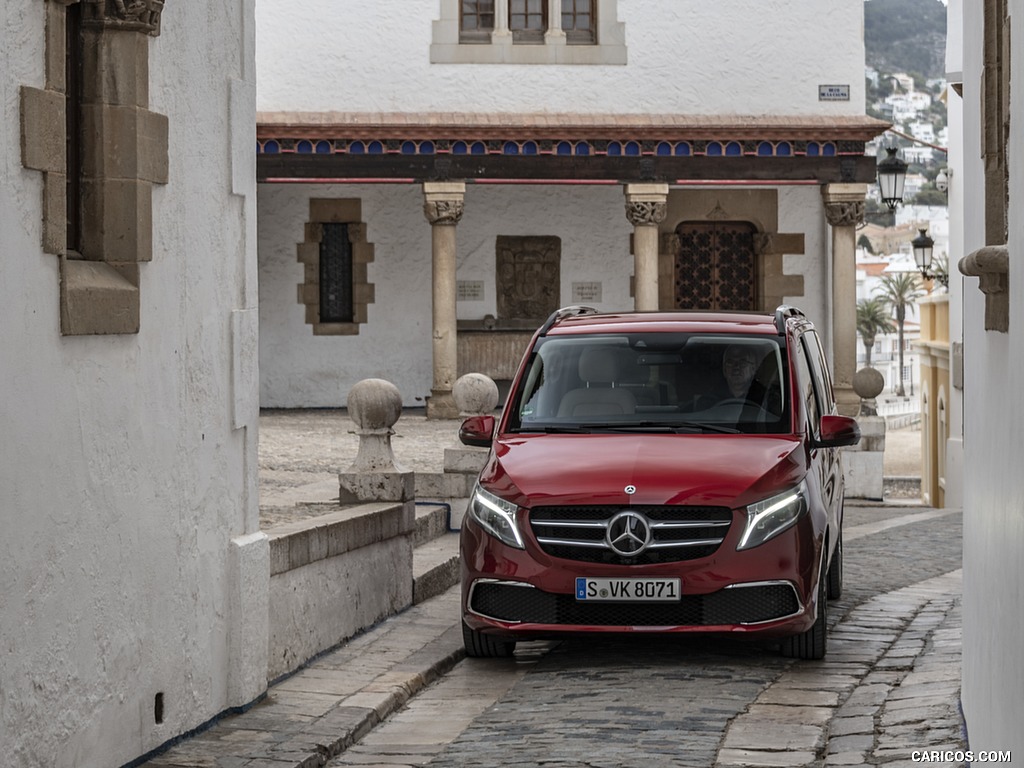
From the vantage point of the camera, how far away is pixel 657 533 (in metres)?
8.68

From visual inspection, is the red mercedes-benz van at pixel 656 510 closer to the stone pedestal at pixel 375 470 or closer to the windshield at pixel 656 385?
the windshield at pixel 656 385

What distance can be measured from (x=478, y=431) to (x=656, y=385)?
1.03 m

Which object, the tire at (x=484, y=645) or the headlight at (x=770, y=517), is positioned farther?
the tire at (x=484, y=645)

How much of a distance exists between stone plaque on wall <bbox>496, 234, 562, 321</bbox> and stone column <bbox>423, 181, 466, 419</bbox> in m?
2.72

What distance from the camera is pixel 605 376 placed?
9.85 meters

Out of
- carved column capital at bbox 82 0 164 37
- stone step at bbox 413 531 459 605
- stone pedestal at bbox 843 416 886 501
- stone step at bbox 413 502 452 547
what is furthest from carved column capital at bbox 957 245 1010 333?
stone pedestal at bbox 843 416 886 501

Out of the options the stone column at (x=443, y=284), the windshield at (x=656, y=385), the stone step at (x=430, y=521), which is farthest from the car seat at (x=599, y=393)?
the stone column at (x=443, y=284)

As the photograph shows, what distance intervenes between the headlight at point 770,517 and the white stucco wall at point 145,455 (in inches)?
93.7

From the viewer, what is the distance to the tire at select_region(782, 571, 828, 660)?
910 centimetres

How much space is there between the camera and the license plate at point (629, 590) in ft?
28.3

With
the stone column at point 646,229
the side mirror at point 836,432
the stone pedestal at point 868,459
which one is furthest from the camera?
the stone column at point 646,229

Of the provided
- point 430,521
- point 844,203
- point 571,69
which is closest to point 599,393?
point 430,521

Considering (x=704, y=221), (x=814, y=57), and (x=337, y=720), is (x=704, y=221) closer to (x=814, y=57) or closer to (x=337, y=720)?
(x=814, y=57)

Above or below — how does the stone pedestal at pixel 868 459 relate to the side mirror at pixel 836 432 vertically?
below
